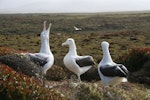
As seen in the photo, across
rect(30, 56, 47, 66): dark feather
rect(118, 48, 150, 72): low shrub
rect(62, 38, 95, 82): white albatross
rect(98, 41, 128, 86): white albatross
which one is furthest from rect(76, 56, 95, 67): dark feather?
rect(118, 48, 150, 72): low shrub

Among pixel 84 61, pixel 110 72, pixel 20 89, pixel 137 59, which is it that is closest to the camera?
pixel 20 89

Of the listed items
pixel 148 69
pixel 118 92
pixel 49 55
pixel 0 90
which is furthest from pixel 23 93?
pixel 148 69

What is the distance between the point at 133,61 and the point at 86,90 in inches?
392

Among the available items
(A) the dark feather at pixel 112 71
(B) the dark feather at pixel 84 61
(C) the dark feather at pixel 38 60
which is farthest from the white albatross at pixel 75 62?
(A) the dark feather at pixel 112 71

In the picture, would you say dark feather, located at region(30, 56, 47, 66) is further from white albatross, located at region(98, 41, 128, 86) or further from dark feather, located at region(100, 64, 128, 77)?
dark feather, located at region(100, 64, 128, 77)

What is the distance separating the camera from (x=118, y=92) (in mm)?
7129

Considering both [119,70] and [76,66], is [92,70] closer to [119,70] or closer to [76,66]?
[76,66]

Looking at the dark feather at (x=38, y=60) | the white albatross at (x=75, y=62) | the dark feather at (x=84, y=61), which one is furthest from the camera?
the dark feather at (x=84, y=61)

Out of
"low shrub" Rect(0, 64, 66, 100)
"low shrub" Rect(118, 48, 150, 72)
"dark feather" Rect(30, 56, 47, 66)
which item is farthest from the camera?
"low shrub" Rect(118, 48, 150, 72)

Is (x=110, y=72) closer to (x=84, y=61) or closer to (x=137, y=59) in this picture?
(x=84, y=61)

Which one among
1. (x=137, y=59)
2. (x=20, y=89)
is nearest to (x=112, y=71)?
(x=20, y=89)

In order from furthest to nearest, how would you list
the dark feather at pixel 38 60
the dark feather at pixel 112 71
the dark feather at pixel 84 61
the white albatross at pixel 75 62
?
the dark feather at pixel 84 61 → the white albatross at pixel 75 62 → the dark feather at pixel 38 60 → the dark feather at pixel 112 71

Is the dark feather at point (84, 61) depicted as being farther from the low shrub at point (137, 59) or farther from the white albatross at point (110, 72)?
the low shrub at point (137, 59)

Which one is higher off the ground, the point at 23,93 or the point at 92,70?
the point at 23,93
